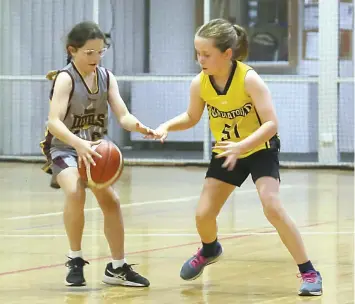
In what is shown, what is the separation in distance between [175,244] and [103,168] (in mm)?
1531

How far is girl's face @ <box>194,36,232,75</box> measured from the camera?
443 centimetres

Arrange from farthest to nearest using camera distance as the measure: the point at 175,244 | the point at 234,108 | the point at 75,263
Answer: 1. the point at 175,244
2. the point at 75,263
3. the point at 234,108

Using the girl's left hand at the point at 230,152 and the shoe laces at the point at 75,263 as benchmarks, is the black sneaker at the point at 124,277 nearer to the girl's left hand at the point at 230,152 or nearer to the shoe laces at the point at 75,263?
the shoe laces at the point at 75,263

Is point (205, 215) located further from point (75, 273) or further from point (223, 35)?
point (223, 35)

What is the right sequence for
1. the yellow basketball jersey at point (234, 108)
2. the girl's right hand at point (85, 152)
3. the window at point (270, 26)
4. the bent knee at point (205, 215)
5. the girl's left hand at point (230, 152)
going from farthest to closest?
the window at point (270, 26) → the bent knee at point (205, 215) → the yellow basketball jersey at point (234, 108) → the girl's right hand at point (85, 152) → the girl's left hand at point (230, 152)

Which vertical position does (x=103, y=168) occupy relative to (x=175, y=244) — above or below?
above

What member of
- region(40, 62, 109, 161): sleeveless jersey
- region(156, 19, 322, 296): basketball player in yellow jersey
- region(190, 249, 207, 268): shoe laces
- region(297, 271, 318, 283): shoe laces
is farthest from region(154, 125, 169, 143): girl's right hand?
region(297, 271, 318, 283): shoe laces

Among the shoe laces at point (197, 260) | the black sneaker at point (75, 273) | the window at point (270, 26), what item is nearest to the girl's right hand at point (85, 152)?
the black sneaker at point (75, 273)

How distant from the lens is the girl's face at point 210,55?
443cm

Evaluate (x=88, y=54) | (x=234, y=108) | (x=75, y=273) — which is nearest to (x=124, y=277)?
(x=75, y=273)

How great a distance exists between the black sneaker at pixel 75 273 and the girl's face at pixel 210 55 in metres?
1.12

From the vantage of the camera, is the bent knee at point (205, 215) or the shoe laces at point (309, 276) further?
the bent knee at point (205, 215)

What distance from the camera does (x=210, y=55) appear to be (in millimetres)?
4430

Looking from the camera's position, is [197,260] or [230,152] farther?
[197,260]
